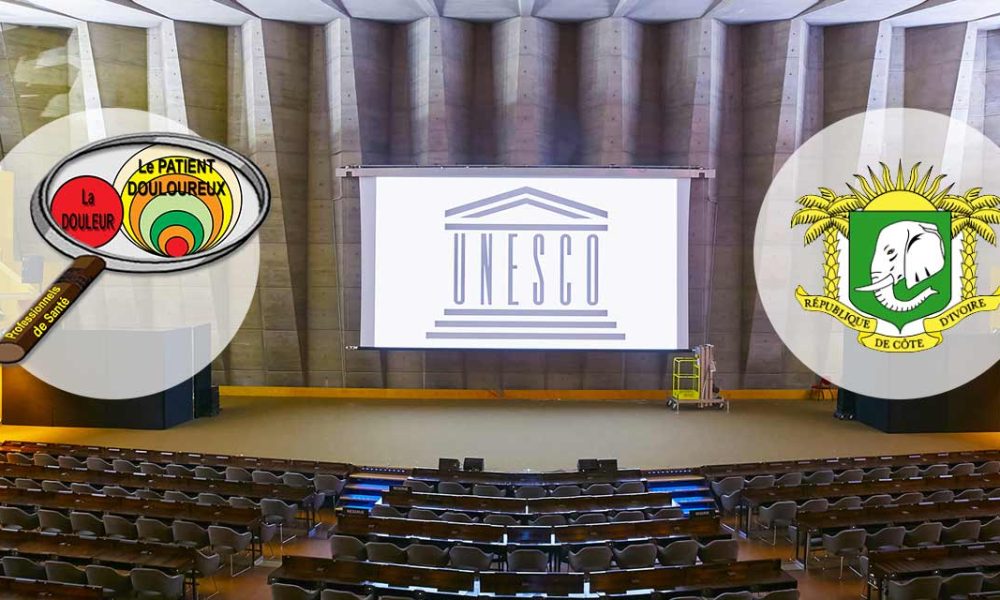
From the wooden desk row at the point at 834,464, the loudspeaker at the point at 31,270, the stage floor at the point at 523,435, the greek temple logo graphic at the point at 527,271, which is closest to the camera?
the wooden desk row at the point at 834,464

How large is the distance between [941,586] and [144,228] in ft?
53.1

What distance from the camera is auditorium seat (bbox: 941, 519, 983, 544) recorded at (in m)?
7.23

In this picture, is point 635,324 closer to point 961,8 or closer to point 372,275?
point 372,275

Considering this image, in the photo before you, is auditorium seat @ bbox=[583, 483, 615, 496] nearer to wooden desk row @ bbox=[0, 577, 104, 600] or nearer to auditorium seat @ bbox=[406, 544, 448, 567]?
auditorium seat @ bbox=[406, 544, 448, 567]

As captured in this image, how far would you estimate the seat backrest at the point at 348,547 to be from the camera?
6848mm

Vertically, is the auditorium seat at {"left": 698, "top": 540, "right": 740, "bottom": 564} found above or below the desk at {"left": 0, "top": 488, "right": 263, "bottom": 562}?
below

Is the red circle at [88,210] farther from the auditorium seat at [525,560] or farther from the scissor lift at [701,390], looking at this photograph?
the auditorium seat at [525,560]

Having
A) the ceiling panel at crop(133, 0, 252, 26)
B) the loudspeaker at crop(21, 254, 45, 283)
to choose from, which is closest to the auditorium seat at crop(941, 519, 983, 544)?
the ceiling panel at crop(133, 0, 252, 26)

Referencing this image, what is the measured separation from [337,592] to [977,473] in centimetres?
918

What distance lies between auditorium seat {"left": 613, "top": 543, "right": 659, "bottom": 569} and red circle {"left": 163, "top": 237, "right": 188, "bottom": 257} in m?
13.6

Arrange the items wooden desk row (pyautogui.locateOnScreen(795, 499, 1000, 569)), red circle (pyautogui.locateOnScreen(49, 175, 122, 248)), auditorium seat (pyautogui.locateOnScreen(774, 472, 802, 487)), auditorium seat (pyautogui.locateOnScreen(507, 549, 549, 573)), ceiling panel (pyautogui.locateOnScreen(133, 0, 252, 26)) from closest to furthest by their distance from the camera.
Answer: auditorium seat (pyautogui.locateOnScreen(507, 549, 549, 573)), wooden desk row (pyautogui.locateOnScreen(795, 499, 1000, 569)), auditorium seat (pyautogui.locateOnScreen(774, 472, 802, 487)), ceiling panel (pyautogui.locateOnScreen(133, 0, 252, 26)), red circle (pyautogui.locateOnScreen(49, 175, 122, 248))

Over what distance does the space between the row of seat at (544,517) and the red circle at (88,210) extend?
461 inches

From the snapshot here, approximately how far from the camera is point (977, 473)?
32.3 feet

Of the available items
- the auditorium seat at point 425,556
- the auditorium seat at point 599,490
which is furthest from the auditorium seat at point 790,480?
the auditorium seat at point 425,556
